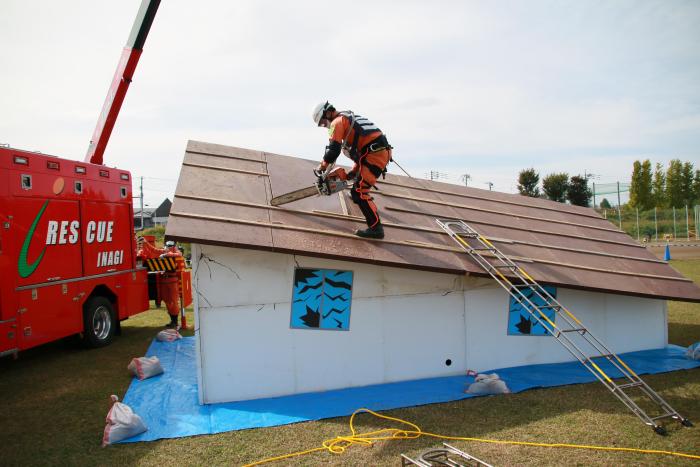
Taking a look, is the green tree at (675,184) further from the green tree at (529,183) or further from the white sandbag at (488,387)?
the white sandbag at (488,387)

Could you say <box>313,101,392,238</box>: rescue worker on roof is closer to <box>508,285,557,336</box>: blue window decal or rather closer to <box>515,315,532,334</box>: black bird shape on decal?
<box>508,285,557,336</box>: blue window decal

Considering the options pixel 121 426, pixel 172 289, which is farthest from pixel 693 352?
pixel 172 289

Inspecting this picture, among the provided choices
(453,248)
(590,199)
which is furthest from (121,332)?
(590,199)

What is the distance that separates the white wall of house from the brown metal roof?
0.36 metres

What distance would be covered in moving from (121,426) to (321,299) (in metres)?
2.82

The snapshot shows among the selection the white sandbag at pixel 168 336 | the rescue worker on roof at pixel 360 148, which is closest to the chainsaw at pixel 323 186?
the rescue worker on roof at pixel 360 148

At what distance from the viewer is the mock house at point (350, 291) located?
20.9ft

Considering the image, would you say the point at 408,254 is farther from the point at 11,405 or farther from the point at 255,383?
the point at 11,405

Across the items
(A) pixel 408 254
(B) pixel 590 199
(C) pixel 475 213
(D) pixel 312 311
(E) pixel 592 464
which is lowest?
(E) pixel 592 464

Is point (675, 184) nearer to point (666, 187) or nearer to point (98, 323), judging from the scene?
point (666, 187)

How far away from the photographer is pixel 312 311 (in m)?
6.69

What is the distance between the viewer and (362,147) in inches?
273

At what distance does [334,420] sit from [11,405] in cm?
432

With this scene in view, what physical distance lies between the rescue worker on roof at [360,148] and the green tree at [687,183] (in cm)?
4958
